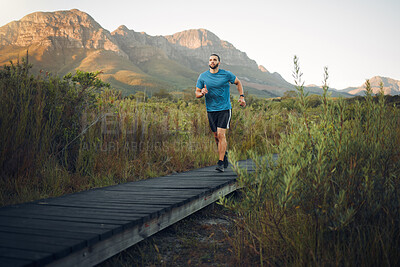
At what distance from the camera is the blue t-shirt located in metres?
6.01

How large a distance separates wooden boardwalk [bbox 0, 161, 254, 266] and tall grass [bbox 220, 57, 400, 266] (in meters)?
0.61

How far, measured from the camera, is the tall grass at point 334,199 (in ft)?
7.75

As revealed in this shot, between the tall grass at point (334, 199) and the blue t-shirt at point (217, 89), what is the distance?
2.80 metres

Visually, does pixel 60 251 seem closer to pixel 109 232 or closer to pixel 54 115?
pixel 109 232

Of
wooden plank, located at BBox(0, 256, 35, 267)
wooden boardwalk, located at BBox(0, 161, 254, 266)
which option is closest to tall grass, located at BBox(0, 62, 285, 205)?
wooden boardwalk, located at BBox(0, 161, 254, 266)

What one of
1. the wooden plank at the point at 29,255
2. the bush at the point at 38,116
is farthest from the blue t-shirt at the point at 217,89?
the wooden plank at the point at 29,255

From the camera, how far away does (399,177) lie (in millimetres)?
3143

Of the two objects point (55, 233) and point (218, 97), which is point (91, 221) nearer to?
point (55, 233)

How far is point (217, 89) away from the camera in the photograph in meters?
6.03

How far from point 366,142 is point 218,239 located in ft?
6.40

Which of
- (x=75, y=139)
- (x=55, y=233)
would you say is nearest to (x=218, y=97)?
(x=75, y=139)

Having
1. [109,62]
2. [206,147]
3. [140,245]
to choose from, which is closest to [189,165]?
[206,147]

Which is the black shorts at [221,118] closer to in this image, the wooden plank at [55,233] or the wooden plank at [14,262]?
the wooden plank at [55,233]

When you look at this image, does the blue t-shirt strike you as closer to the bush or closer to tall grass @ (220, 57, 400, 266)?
the bush
